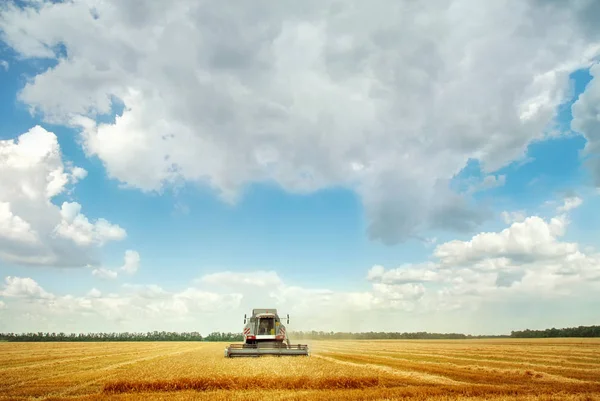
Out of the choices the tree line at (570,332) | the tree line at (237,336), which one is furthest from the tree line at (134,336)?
the tree line at (570,332)

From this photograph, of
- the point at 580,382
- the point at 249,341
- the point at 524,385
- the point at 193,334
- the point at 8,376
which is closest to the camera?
the point at 524,385

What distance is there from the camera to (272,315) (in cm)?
3303

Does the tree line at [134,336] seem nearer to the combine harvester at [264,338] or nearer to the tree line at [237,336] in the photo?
the tree line at [237,336]

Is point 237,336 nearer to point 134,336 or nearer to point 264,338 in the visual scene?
point 134,336

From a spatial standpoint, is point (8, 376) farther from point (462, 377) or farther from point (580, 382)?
A: point (580, 382)

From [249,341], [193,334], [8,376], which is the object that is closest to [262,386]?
[8,376]

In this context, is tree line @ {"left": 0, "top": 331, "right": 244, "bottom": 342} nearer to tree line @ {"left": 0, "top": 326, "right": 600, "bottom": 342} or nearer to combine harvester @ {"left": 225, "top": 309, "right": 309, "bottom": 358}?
tree line @ {"left": 0, "top": 326, "right": 600, "bottom": 342}

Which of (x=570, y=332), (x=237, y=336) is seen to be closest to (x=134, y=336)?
(x=237, y=336)

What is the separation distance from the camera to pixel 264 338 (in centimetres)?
3147

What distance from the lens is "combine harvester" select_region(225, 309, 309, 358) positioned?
27875 millimetres

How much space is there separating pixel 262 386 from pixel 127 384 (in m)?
4.65

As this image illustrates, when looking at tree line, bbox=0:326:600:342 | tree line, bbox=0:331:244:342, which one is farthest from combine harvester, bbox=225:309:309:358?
tree line, bbox=0:331:244:342

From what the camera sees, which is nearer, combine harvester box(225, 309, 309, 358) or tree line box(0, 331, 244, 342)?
combine harvester box(225, 309, 309, 358)

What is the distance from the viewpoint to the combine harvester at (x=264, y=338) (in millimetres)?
27875
